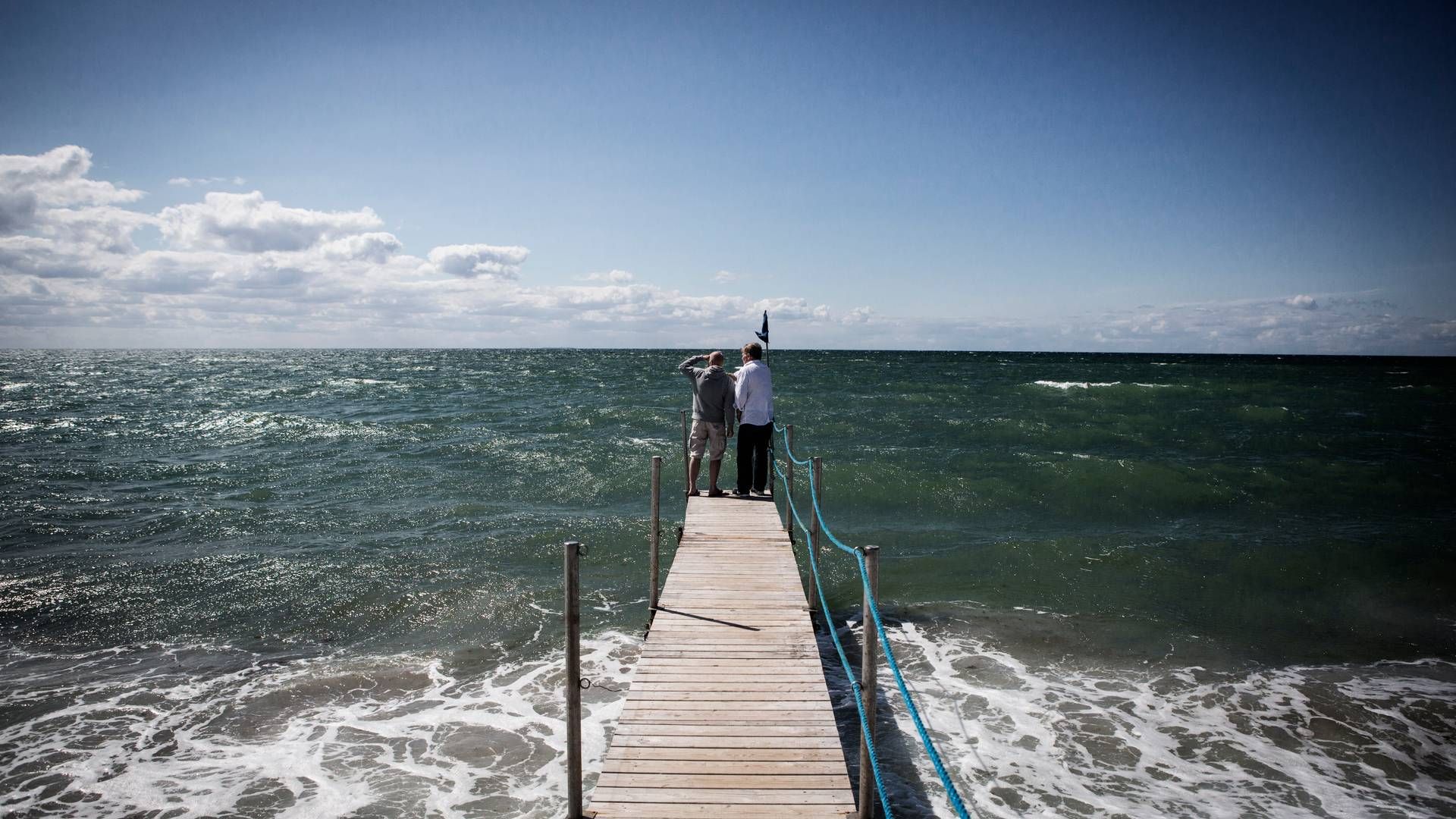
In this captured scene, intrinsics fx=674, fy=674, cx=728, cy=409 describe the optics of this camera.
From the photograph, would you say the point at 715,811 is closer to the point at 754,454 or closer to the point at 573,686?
the point at 573,686

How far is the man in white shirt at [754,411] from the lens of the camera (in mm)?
9562

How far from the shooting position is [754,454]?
424 inches

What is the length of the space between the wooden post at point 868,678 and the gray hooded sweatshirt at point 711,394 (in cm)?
579

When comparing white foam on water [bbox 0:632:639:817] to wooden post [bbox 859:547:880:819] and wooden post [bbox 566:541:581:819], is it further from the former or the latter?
wooden post [bbox 859:547:880:819]

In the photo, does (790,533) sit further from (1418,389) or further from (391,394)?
(1418,389)

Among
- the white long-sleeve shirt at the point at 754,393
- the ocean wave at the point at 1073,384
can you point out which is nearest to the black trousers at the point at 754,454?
the white long-sleeve shirt at the point at 754,393

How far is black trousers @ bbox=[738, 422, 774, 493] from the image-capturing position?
9.98m

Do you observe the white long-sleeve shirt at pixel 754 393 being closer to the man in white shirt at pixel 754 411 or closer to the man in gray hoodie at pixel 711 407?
the man in white shirt at pixel 754 411

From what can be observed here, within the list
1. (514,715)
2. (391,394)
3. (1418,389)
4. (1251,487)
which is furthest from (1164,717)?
(1418,389)

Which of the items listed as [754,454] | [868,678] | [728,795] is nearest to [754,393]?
[754,454]

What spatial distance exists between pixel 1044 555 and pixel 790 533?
20.1ft

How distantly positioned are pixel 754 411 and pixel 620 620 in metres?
3.58

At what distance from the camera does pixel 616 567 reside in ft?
38.8

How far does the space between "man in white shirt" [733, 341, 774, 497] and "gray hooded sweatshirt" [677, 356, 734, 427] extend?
210mm
